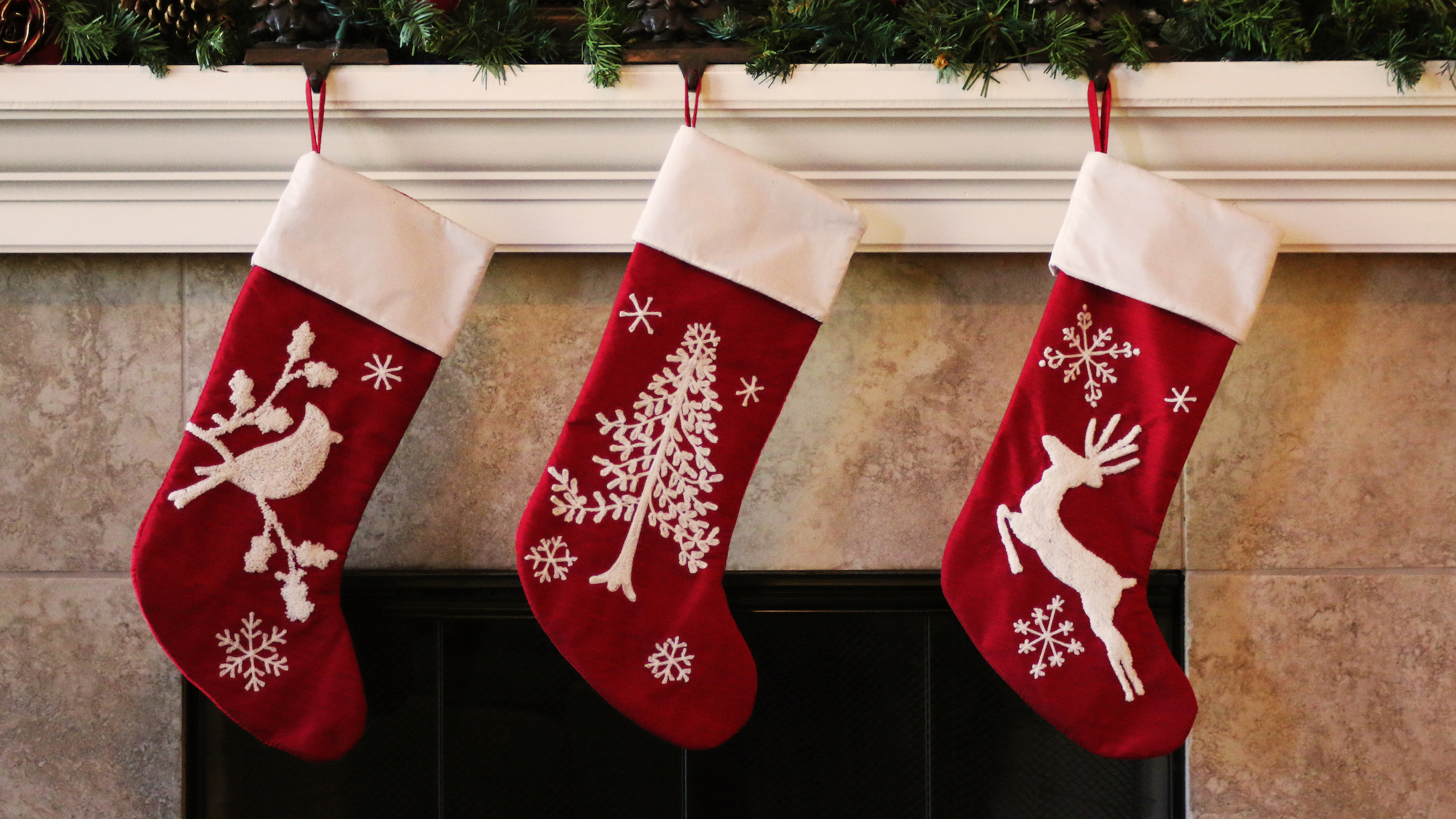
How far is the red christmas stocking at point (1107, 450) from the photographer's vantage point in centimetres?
106

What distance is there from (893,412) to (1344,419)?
58 centimetres

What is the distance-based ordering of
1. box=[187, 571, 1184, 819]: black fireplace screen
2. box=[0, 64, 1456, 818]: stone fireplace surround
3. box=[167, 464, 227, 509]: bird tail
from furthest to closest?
box=[187, 571, 1184, 819]: black fireplace screen → box=[0, 64, 1456, 818]: stone fireplace surround → box=[167, 464, 227, 509]: bird tail

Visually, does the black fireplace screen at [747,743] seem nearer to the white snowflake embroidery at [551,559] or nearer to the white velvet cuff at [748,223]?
the white snowflake embroidery at [551,559]

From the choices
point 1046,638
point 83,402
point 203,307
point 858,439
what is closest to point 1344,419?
point 1046,638

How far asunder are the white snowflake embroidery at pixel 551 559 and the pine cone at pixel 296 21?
2.15 ft

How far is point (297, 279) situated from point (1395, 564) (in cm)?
140

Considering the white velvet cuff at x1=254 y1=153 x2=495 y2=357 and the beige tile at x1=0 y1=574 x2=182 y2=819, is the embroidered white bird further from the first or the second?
the beige tile at x1=0 y1=574 x2=182 y2=819

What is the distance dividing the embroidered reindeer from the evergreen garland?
17.0 inches

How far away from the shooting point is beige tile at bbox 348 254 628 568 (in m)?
1.22

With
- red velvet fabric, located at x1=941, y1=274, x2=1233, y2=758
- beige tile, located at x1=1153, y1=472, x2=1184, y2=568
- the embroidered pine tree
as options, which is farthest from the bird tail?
beige tile, located at x1=1153, y1=472, x2=1184, y2=568

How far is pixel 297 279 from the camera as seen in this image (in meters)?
1.05

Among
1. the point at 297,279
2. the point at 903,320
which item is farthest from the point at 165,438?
the point at 903,320

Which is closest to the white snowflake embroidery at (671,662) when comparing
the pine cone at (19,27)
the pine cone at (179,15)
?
the pine cone at (179,15)

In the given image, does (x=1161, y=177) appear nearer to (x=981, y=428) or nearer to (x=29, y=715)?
(x=981, y=428)
